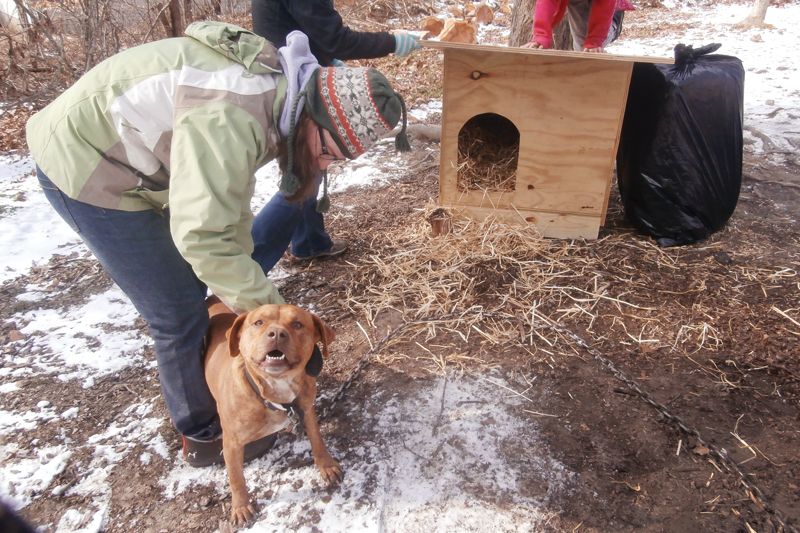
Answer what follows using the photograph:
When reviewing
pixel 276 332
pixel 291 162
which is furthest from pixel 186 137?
pixel 276 332

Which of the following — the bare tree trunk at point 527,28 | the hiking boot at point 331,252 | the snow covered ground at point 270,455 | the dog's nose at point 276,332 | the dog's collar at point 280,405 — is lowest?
the snow covered ground at point 270,455

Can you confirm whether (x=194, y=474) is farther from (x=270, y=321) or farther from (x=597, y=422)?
(x=597, y=422)

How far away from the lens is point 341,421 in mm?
2664

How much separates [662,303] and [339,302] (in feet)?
6.72

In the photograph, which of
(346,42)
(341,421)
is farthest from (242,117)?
(346,42)

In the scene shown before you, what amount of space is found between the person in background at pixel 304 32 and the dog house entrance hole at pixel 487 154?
0.97m

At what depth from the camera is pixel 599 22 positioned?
14.4 feet

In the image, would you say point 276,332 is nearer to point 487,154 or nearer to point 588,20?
point 487,154

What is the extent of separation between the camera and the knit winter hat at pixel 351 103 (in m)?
1.91

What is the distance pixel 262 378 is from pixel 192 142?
2.85 ft

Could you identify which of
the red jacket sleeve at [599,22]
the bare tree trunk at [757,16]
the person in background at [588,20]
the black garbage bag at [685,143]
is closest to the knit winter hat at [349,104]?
the black garbage bag at [685,143]

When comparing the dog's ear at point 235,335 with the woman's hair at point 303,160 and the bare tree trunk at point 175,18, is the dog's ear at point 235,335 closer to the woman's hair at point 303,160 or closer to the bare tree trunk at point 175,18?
the woman's hair at point 303,160

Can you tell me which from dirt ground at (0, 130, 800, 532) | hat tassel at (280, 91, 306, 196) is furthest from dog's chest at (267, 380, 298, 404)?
hat tassel at (280, 91, 306, 196)

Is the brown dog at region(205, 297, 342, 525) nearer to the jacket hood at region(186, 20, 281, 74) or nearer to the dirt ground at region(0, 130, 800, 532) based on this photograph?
the dirt ground at region(0, 130, 800, 532)
